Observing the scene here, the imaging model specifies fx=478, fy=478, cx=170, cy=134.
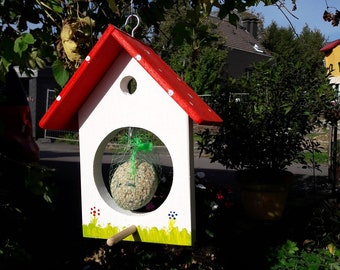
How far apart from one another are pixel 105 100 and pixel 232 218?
271 cm

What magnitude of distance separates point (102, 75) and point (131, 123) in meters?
0.24

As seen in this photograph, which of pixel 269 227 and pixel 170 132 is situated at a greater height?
pixel 170 132

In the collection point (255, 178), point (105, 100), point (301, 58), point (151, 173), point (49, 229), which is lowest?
point (49, 229)

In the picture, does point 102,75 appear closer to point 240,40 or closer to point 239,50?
point 239,50

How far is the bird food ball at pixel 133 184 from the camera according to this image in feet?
6.34

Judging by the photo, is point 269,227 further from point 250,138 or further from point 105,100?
point 105,100

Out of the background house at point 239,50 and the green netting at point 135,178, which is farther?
the background house at point 239,50

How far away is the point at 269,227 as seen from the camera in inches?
169

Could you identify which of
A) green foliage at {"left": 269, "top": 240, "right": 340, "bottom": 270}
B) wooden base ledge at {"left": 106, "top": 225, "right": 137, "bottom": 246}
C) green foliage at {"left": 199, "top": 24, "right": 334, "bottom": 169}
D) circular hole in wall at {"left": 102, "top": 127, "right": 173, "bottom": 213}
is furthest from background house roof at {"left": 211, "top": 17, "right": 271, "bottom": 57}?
wooden base ledge at {"left": 106, "top": 225, "right": 137, "bottom": 246}

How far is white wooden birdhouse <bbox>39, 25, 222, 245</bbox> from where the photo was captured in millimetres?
1807

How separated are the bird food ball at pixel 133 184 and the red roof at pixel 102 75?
0.33m

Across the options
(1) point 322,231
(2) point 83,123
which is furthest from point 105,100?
(1) point 322,231

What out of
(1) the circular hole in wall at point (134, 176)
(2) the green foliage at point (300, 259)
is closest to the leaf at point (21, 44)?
(1) the circular hole in wall at point (134, 176)

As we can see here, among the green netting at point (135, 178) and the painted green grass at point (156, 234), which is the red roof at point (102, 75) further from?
the painted green grass at point (156, 234)
